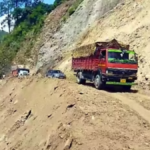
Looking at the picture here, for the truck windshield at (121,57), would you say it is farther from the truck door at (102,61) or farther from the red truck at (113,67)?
the truck door at (102,61)

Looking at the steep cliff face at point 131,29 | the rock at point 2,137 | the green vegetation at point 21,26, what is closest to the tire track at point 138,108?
the rock at point 2,137

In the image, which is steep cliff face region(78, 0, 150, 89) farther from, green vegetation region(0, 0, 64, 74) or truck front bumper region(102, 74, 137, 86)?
green vegetation region(0, 0, 64, 74)

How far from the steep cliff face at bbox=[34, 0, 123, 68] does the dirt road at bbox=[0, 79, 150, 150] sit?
33278 millimetres

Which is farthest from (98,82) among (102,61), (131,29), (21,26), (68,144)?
(21,26)

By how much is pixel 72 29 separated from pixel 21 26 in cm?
2764

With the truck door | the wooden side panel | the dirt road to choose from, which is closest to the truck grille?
the truck door

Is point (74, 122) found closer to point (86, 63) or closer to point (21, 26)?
point (86, 63)

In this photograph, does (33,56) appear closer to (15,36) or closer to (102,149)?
(15,36)

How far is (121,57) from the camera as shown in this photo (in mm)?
24562

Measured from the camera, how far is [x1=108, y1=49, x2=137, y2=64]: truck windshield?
24.2 m

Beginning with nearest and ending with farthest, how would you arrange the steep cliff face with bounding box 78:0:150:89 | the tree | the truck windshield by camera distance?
the truck windshield → the steep cliff face with bounding box 78:0:150:89 → the tree

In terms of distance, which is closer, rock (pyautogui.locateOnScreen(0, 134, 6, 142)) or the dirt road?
the dirt road

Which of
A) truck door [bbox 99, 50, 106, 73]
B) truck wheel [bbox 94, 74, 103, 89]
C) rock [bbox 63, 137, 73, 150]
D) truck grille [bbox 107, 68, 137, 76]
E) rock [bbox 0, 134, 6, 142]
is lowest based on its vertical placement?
rock [bbox 0, 134, 6, 142]

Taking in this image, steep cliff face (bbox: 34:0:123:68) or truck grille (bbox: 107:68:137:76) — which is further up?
steep cliff face (bbox: 34:0:123:68)
